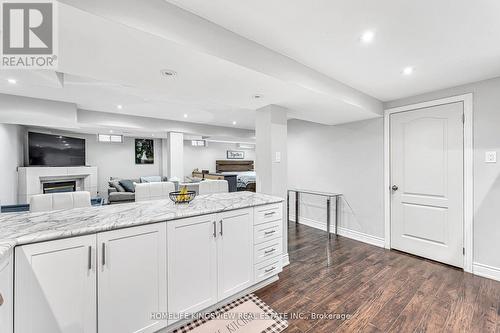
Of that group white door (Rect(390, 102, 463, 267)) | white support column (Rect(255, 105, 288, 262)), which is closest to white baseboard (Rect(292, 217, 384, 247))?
white door (Rect(390, 102, 463, 267))

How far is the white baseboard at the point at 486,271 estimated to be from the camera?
233cm

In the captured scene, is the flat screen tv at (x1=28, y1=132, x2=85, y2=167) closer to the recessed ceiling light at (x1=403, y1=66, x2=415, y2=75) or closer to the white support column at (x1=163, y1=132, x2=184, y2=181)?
the white support column at (x1=163, y1=132, x2=184, y2=181)

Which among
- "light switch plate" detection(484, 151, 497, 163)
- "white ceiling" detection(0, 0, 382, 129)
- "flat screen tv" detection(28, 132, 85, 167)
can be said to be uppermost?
"white ceiling" detection(0, 0, 382, 129)

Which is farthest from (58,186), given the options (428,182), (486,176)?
(486,176)

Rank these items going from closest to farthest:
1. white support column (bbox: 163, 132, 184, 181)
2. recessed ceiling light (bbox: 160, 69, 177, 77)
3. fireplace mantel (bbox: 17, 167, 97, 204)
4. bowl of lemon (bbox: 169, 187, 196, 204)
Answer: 1. recessed ceiling light (bbox: 160, 69, 177, 77)
2. bowl of lemon (bbox: 169, 187, 196, 204)
3. fireplace mantel (bbox: 17, 167, 97, 204)
4. white support column (bbox: 163, 132, 184, 181)

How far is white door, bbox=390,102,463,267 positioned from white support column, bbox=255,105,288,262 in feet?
5.90

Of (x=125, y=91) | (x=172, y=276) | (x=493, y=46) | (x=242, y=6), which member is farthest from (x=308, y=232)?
(x=125, y=91)

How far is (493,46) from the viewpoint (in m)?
1.75

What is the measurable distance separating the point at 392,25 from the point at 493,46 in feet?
3.51

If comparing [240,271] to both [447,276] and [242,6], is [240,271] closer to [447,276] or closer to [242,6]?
[242,6]

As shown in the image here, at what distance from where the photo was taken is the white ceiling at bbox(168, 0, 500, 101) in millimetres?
1329

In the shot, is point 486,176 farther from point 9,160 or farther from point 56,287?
Answer: point 9,160

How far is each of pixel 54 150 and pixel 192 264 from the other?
18.6 feet

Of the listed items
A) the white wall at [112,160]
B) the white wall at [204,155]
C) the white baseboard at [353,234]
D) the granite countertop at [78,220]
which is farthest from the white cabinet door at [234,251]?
the white wall at [204,155]
